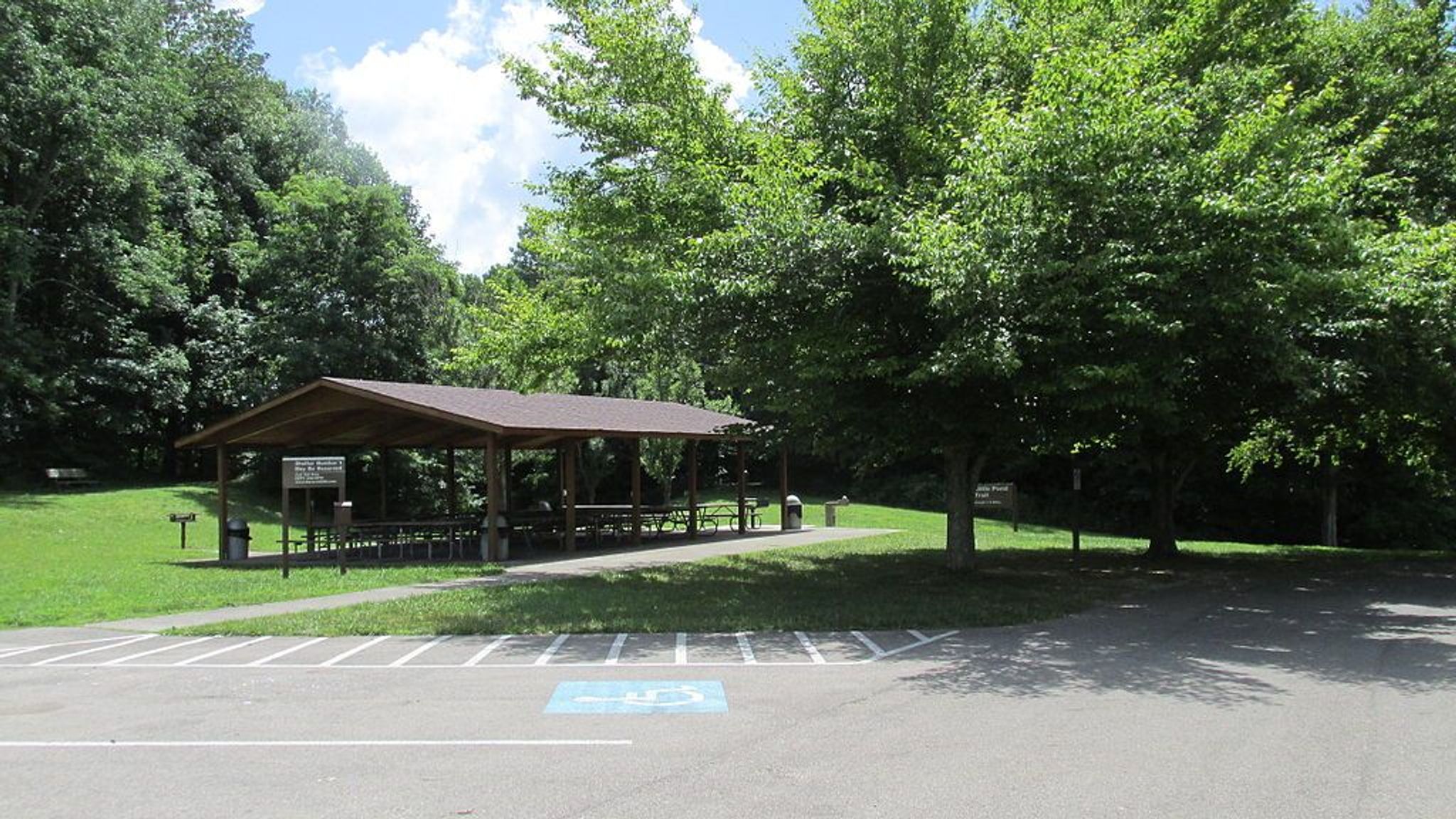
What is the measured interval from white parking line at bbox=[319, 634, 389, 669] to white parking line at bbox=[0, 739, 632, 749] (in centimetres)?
282

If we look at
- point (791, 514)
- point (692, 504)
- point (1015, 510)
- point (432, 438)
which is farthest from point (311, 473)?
point (1015, 510)

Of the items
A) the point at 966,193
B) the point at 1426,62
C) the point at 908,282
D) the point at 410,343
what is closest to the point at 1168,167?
the point at 966,193

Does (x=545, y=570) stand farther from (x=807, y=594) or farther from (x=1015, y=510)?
(x=1015, y=510)

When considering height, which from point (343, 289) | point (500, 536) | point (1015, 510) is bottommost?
point (500, 536)

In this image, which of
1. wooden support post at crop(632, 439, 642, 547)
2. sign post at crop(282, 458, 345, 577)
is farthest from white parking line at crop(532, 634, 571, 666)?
wooden support post at crop(632, 439, 642, 547)

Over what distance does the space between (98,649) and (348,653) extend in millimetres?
2805

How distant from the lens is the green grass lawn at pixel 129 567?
46.7 ft

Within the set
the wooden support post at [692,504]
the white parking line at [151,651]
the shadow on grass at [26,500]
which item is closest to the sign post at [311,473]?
the white parking line at [151,651]

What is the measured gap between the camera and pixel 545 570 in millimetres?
18578

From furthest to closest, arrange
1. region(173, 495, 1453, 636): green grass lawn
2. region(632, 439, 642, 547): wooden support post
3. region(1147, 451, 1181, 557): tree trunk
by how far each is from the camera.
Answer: region(632, 439, 642, 547): wooden support post → region(1147, 451, 1181, 557): tree trunk → region(173, 495, 1453, 636): green grass lawn

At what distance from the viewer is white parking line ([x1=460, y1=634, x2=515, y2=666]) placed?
9766 millimetres

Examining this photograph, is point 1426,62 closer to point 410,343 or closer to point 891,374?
point 891,374

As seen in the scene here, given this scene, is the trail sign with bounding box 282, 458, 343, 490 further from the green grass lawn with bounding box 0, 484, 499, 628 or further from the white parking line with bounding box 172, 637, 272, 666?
the white parking line with bounding box 172, 637, 272, 666

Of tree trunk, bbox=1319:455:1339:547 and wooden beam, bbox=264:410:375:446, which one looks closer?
wooden beam, bbox=264:410:375:446
